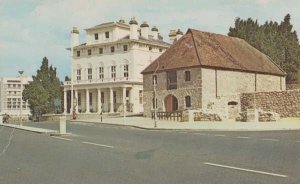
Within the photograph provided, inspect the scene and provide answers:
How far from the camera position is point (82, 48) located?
78.9m

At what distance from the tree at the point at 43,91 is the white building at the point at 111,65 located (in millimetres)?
2227

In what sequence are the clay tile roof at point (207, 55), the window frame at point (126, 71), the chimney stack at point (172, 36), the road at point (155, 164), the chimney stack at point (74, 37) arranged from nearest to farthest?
the road at point (155, 164)
the clay tile roof at point (207, 55)
the window frame at point (126, 71)
the chimney stack at point (74, 37)
the chimney stack at point (172, 36)

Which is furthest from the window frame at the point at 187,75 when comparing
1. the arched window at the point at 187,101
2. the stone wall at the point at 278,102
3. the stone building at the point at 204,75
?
the stone wall at the point at 278,102

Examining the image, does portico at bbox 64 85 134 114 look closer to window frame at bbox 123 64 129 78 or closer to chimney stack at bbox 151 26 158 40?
window frame at bbox 123 64 129 78

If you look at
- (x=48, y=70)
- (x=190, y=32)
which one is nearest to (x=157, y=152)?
(x=190, y=32)

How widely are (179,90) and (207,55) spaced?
5046mm

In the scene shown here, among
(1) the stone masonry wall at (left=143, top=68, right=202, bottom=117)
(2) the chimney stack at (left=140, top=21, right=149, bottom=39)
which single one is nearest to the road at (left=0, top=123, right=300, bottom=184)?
(1) the stone masonry wall at (left=143, top=68, right=202, bottom=117)

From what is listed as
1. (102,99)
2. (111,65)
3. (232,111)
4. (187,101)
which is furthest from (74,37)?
(232,111)

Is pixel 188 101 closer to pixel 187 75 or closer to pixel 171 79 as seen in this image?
pixel 187 75

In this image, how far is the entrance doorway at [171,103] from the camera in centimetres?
5369

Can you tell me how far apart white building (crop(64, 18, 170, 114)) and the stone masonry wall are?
46.0ft

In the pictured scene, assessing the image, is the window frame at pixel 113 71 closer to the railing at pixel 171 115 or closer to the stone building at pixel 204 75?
the stone building at pixel 204 75

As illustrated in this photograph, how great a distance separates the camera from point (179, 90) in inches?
2071

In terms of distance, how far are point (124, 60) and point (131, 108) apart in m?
8.14
